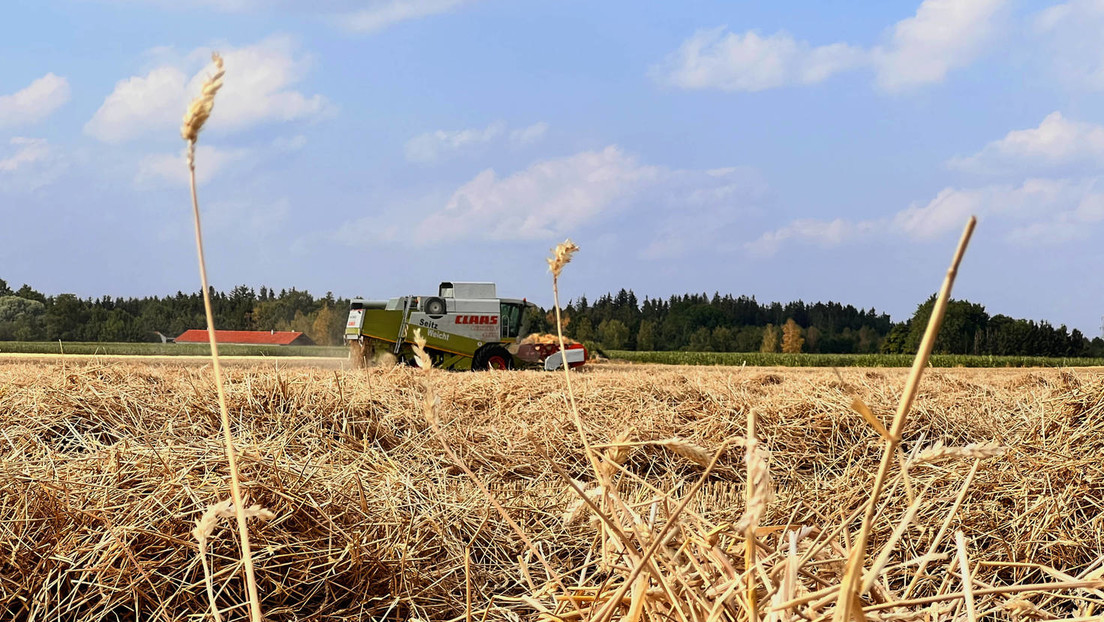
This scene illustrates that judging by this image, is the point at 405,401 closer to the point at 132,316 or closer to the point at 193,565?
the point at 193,565

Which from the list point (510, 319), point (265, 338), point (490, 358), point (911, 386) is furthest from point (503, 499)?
point (265, 338)

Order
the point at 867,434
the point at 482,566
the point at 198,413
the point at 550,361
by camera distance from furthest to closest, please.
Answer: the point at 550,361 < the point at 867,434 < the point at 198,413 < the point at 482,566

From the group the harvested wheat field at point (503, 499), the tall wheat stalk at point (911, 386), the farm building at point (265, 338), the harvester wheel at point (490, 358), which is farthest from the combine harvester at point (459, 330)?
the tall wheat stalk at point (911, 386)

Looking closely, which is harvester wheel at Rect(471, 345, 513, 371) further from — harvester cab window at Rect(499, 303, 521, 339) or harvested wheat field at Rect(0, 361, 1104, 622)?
harvested wheat field at Rect(0, 361, 1104, 622)

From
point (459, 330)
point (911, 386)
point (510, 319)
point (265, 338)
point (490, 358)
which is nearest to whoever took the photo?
point (911, 386)

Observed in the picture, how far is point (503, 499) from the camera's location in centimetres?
421

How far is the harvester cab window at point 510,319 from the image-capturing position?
1725 cm

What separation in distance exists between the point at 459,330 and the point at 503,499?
1270 cm

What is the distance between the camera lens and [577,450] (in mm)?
5203

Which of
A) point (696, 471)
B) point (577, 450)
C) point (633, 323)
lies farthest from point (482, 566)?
point (633, 323)

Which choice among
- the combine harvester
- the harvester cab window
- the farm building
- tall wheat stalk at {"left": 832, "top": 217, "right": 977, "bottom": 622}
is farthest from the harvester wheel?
tall wheat stalk at {"left": 832, "top": 217, "right": 977, "bottom": 622}

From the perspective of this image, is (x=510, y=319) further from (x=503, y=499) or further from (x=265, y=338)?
(x=265, y=338)

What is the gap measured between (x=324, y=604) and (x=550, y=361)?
13.4 meters

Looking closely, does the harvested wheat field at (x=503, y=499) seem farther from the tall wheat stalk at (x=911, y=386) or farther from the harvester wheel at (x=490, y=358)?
the harvester wheel at (x=490, y=358)
